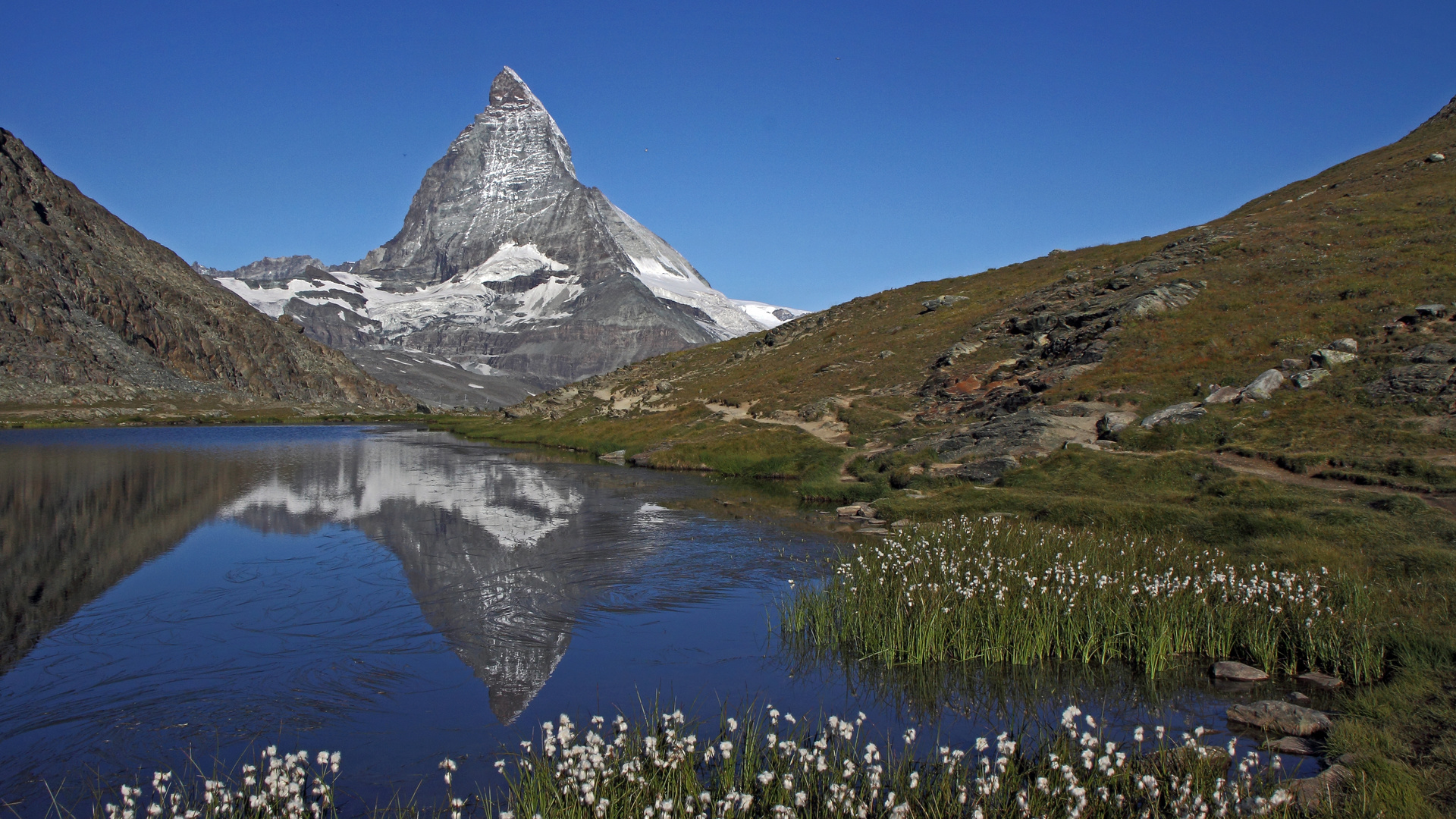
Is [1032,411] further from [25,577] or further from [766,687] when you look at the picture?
[25,577]

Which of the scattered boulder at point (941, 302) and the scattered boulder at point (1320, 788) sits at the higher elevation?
the scattered boulder at point (941, 302)

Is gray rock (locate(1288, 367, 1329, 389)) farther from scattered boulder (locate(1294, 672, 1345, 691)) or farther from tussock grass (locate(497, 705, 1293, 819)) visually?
tussock grass (locate(497, 705, 1293, 819))

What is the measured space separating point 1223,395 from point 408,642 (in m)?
35.0

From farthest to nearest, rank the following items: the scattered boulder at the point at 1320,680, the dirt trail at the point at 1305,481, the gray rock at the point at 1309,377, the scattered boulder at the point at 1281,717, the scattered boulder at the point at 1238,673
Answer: the gray rock at the point at 1309,377 → the dirt trail at the point at 1305,481 → the scattered boulder at the point at 1238,673 → the scattered boulder at the point at 1320,680 → the scattered boulder at the point at 1281,717

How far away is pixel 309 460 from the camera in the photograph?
71.2m

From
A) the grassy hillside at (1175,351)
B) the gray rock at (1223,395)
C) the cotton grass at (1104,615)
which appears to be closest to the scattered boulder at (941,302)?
the grassy hillside at (1175,351)

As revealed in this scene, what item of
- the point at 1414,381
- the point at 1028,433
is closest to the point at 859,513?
the point at 1028,433

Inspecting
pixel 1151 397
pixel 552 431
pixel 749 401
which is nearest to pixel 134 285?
pixel 552 431

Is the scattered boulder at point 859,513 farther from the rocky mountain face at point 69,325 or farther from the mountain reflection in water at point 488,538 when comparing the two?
the rocky mountain face at point 69,325

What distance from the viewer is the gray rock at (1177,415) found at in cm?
3484

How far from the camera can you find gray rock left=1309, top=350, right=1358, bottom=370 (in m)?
34.8

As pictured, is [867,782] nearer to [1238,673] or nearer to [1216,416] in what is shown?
[1238,673]

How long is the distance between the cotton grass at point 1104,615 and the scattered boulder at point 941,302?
6977cm

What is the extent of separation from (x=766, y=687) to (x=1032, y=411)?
→ 2973 cm
